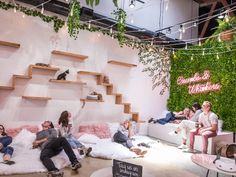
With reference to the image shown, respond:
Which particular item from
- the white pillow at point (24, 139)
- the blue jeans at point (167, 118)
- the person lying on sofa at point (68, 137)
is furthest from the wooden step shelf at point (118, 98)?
the white pillow at point (24, 139)

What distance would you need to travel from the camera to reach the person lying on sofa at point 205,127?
5.46 meters

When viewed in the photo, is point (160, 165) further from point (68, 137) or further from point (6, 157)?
point (6, 157)

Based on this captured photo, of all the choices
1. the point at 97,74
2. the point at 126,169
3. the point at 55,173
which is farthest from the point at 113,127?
the point at 126,169

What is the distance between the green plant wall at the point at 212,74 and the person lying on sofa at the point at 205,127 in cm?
105

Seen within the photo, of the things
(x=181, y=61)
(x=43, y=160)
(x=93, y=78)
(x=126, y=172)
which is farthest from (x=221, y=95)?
(x=126, y=172)

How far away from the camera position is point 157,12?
7980 mm

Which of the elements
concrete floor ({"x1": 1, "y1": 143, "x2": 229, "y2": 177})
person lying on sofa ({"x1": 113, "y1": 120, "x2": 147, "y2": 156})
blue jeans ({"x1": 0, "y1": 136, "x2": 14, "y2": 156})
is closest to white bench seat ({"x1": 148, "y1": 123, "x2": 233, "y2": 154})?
concrete floor ({"x1": 1, "y1": 143, "x2": 229, "y2": 177})

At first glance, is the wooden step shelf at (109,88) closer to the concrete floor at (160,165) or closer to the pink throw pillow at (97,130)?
the pink throw pillow at (97,130)

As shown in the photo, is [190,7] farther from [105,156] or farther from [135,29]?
[105,156]

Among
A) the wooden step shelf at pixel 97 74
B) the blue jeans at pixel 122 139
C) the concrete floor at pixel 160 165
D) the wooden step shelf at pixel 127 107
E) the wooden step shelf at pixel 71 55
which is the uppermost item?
the wooden step shelf at pixel 71 55

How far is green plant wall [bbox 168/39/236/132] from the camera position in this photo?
21.1 ft

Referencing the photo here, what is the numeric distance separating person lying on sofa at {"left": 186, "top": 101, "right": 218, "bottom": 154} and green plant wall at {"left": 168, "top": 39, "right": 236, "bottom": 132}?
105 centimetres

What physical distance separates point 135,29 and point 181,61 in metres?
1.98

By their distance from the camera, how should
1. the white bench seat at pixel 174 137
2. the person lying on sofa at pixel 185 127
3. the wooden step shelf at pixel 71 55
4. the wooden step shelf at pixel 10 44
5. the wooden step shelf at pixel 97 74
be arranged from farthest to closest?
1. the wooden step shelf at pixel 97 74
2. the person lying on sofa at pixel 185 127
3. the wooden step shelf at pixel 71 55
4. the white bench seat at pixel 174 137
5. the wooden step shelf at pixel 10 44
